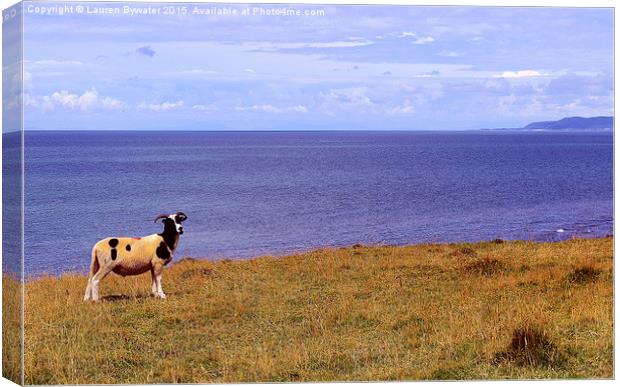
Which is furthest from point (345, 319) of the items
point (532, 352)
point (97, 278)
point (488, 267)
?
point (97, 278)

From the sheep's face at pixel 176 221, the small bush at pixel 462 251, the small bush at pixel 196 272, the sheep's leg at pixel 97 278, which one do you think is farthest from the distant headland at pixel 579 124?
the sheep's leg at pixel 97 278

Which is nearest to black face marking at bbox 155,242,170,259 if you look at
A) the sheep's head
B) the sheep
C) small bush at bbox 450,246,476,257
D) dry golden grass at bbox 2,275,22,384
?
the sheep

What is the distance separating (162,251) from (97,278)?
0.95 meters

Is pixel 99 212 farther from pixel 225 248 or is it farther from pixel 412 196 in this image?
pixel 412 196

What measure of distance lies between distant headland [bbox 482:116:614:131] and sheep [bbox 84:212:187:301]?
5.33m

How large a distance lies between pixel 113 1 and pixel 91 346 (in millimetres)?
4550

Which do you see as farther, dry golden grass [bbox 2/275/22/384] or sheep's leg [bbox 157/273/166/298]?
sheep's leg [bbox 157/273/166/298]

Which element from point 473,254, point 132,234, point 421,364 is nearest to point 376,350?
point 421,364

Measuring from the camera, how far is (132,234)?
17391 millimetres

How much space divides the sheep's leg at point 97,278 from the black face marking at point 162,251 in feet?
2.17

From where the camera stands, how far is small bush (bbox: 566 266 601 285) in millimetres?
18484

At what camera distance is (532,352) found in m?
17.3

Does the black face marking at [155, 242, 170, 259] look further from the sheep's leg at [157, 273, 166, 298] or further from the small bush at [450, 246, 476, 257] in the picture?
the small bush at [450, 246, 476, 257]

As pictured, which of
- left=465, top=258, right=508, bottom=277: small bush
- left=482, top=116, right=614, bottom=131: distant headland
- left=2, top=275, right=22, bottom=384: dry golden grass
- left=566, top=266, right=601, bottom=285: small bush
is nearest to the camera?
left=2, top=275, right=22, bottom=384: dry golden grass
